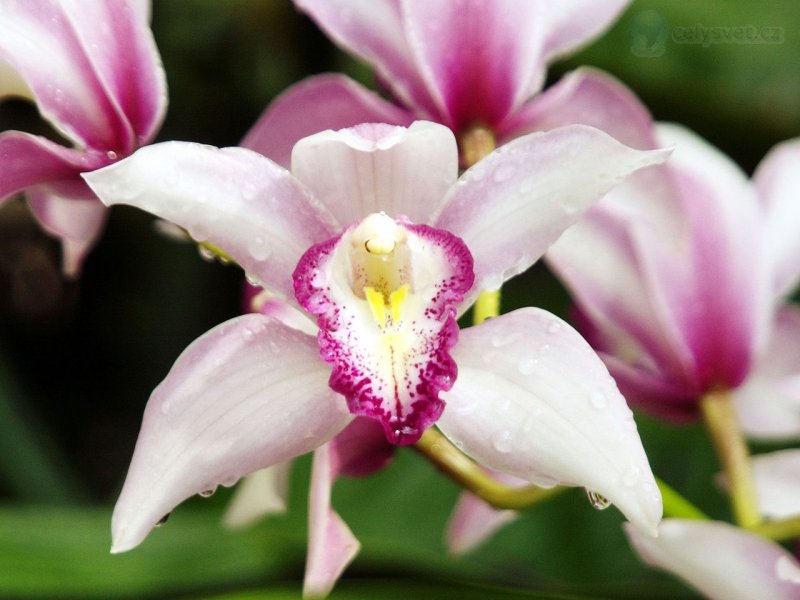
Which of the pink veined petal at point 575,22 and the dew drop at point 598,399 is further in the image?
the pink veined petal at point 575,22

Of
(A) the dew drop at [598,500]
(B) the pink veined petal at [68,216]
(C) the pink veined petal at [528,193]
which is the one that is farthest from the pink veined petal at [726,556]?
(B) the pink veined petal at [68,216]

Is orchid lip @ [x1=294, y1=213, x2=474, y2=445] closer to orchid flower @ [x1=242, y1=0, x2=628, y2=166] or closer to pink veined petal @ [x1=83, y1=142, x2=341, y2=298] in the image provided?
pink veined petal @ [x1=83, y1=142, x2=341, y2=298]

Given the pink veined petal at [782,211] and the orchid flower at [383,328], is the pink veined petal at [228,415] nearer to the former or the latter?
the orchid flower at [383,328]

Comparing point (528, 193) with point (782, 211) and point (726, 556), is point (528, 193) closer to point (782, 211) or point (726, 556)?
point (726, 556)

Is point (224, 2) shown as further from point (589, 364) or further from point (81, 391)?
point (589, 364)

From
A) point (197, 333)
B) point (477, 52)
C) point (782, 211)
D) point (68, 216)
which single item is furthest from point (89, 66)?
point (197, 333)

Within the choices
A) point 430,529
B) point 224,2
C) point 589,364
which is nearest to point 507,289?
point 430,529
